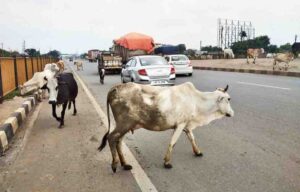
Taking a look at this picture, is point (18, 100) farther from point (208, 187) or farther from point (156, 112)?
point (208, 187)

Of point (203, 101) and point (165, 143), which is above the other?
point (203, 101)

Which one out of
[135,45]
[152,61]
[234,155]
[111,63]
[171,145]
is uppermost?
[135,45]

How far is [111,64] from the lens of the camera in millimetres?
29188

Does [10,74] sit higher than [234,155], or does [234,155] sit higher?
[10,74]

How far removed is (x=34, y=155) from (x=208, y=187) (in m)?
2.88

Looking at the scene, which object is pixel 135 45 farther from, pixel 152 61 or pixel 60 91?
pixel 60 91

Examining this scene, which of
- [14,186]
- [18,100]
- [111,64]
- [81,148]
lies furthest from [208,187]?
[111,64]

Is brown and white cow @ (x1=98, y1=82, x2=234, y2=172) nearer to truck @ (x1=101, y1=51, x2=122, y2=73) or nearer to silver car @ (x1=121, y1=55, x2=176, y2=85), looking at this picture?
silver car @ (x1=121, y1=55, x2=176, y2=85)

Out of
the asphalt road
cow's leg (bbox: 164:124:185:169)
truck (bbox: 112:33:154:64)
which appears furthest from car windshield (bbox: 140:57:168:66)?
truck (bbox: 112:33:154:64)

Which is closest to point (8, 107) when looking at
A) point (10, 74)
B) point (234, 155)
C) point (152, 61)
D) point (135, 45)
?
point (10, 74)

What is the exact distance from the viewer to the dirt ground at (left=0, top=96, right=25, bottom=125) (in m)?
9.55

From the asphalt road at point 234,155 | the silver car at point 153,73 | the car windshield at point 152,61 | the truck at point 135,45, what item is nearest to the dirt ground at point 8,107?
the asphalt road at point 234,155

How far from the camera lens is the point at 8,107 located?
10969mm

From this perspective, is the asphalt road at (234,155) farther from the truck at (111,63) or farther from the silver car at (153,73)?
the truck at (111,63)
